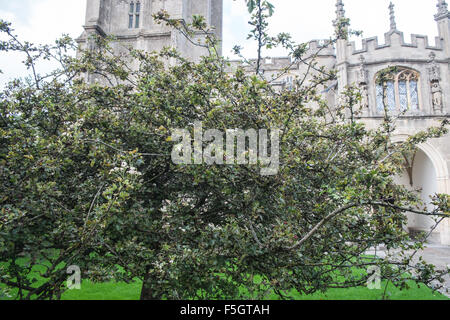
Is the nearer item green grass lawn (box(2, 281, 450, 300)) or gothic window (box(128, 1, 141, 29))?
green grass lawn (box(2, 281, 450, 300))

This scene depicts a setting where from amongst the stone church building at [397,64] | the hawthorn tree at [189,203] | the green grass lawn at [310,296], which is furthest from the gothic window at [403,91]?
the hawthorn tree at [189,203]

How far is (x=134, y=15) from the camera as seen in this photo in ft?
52.4

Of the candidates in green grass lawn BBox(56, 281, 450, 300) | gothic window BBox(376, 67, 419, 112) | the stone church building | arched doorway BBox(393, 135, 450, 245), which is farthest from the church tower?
arched doorway BBox(393, 135, 450, 245)

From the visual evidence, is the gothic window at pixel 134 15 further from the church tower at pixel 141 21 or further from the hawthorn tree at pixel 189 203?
the hawthorn tree at pixel 189 203

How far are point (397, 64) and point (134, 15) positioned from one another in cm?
1562

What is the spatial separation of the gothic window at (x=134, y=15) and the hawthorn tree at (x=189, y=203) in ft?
43.7

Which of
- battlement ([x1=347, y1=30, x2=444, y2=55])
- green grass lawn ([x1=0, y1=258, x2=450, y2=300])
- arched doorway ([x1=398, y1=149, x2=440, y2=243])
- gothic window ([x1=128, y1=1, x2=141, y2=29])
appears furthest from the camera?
battlement ([x1=347, y1=30, x2=444, y2=55])

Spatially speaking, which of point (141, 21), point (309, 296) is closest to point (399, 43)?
point (141, 21)

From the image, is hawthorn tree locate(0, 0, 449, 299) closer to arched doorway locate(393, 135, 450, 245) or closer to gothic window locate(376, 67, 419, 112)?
arched doorway locate(393, 135, 450, 245)

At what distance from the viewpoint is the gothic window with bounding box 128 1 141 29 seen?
15.9 metres

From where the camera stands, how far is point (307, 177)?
329 cm

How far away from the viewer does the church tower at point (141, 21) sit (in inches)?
574
